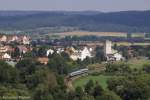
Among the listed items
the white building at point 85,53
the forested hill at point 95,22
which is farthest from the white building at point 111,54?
the forested hill at point 95,22

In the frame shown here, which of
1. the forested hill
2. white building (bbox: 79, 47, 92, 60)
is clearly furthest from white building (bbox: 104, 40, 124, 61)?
the forested hill

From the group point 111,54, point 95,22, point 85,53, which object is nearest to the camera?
point 85,53

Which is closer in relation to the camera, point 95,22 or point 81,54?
point 81,54

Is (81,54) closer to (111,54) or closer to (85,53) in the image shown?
(85,53)

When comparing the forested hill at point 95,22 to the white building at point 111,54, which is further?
the forested hill at point 95,22

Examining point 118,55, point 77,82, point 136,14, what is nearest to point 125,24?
point 136,14

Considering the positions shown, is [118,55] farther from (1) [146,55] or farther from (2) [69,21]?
(2) [69,21]

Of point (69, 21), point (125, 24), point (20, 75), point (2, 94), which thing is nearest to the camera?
point (2, 94)

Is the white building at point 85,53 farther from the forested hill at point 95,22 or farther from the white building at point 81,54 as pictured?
the forested hill at point 95,22

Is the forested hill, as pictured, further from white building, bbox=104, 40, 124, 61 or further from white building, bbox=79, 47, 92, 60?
white building, bbox=79, 47, 92, 60

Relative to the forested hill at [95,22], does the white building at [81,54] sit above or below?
above

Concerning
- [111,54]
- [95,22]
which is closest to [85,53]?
[111,54]
